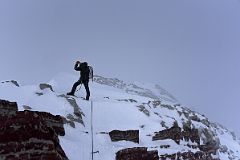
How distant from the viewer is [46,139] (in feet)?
38.2

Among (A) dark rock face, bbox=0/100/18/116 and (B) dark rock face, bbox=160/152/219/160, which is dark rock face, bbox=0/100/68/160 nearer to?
(A) dark rock face, bbox=0/100/18/116

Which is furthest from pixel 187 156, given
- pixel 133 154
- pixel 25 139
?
pixel 25 139

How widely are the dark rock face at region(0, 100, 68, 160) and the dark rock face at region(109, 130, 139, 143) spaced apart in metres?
8.18

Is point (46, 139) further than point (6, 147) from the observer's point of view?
Yes

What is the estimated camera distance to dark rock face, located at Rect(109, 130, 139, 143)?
65.4 ft

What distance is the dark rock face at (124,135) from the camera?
19.9 metres

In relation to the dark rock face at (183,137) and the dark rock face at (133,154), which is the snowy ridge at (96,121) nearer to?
the dark rock face at (183,137)

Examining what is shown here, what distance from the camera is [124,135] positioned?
2052 cm

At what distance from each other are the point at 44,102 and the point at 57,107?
3.04 feet

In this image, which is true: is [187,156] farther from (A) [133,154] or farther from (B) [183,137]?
(A) [133,154]

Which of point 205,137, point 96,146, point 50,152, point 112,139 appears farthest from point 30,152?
point 205,137

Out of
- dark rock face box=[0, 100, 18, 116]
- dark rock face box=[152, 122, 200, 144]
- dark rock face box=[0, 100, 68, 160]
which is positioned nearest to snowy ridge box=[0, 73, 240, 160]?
dark rock face box=[152, 122, 200, 144]

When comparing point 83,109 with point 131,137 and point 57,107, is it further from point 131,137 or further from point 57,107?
point 131,137

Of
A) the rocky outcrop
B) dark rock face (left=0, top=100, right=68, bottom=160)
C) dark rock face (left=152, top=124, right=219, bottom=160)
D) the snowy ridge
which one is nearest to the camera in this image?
dark rock face (left=0, top=100, right=68, bottom=160)
